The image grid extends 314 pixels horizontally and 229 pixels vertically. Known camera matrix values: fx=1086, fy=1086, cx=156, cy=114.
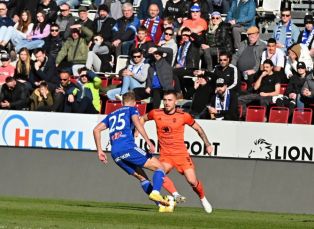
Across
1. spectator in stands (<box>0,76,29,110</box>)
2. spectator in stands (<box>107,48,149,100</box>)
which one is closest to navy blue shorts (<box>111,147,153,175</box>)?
spectator in stands (<box>107,48,149,100</box>)

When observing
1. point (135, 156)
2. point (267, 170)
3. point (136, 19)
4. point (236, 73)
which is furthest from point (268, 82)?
point (135, 156)

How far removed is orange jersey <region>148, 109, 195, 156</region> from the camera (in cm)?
1767

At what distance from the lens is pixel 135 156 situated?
1714cm

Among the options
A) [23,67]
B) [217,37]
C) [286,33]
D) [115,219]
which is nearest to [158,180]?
[115,219]

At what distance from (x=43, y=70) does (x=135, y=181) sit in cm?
404

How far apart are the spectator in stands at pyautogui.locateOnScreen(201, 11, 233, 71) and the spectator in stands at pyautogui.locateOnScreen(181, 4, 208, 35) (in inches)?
6.3

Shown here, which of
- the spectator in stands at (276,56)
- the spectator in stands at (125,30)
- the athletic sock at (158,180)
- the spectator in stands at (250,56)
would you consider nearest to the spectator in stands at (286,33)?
the spectator in stands at (250,56)

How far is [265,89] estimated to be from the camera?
2227 centimetres

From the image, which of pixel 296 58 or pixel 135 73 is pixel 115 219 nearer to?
pixel 135 73

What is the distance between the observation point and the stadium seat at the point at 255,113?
21859 mm

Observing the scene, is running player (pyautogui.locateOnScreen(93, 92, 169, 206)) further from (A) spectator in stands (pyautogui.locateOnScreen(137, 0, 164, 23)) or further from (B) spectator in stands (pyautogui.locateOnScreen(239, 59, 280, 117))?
(A) spectator in stands (pyautogui.locateOnScreen(137, 0, 164, 23))

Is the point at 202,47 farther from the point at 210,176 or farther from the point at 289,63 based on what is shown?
the point at 210,176

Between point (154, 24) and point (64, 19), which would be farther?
point (64, 19)

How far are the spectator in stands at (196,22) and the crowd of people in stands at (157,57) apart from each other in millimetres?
22
